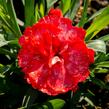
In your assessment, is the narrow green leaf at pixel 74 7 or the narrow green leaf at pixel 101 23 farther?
the narrow green leaf at pixel 74 7

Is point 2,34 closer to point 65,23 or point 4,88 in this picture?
point 4,88

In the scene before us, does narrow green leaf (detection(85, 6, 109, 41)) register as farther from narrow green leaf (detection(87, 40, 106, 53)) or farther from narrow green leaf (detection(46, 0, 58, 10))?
narrow green leaf (detection(46, 0, 58, 10))

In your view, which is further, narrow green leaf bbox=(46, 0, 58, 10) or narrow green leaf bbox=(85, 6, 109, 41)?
narrow green leaf bbox=(46, 0, 58, 10)

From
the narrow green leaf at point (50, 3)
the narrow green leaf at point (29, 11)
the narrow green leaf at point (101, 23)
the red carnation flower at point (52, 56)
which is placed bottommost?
the red carnation flower at point (52, 56)

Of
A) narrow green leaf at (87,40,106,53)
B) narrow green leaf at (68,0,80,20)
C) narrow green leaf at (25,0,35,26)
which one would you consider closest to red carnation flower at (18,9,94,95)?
narrow green leaf at (87,40,106,53)

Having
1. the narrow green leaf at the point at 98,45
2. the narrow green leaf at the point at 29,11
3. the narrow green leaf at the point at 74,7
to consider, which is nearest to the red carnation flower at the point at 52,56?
the narrow green leaf at the point at 98,45

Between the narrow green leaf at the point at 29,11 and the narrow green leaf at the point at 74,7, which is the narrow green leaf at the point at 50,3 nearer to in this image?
the narrow green leaf at the point at 74,7

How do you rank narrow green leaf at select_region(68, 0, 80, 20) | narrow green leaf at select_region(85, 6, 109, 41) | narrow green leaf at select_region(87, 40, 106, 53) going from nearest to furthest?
narrow green leaf at select_region(87, 40, 106, 53) → narrow green leaf at select_region(85, 6, 109, 41) → narrow green leaf at select_region(68, 0, 80, 20)

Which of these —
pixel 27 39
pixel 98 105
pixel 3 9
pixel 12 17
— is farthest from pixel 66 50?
pixel 98 105

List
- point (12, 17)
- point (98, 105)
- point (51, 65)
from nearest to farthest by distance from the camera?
1. point (51, 65)
2. point (12, 17)
3. point (98, 105)
